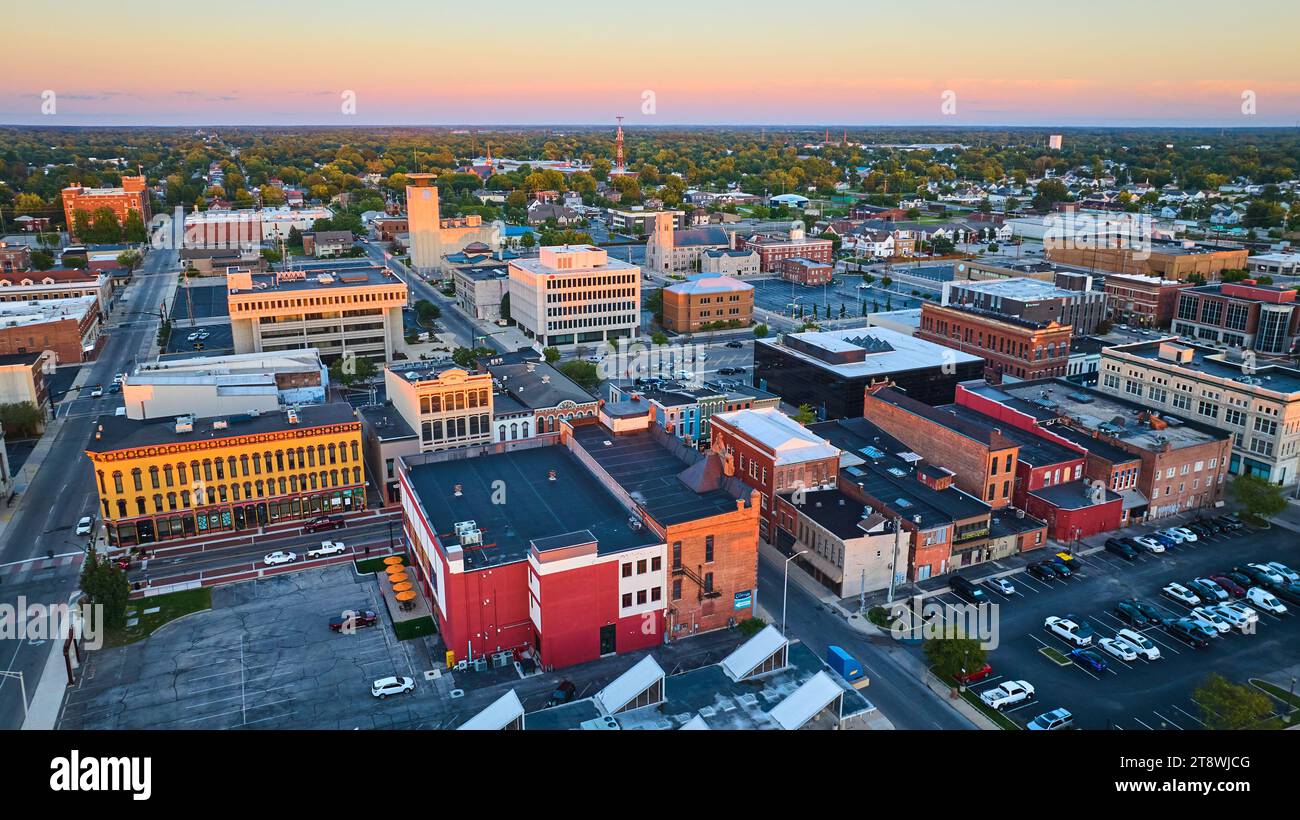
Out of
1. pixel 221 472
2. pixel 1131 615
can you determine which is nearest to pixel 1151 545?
pixel 1131 615

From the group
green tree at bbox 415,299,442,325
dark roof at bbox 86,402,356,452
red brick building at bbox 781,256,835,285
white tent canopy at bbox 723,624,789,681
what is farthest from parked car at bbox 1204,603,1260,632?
red brick building at bbox 781,256,835,285

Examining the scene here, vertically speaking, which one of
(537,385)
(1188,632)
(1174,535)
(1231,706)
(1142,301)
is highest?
(1142,301)

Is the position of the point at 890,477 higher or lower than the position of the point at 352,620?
higher

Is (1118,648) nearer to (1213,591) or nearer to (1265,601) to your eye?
(1213,591)

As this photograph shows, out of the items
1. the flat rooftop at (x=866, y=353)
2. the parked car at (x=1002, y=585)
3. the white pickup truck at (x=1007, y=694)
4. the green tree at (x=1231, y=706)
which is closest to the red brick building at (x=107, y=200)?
the flat rooftop at (x=866, y=353)

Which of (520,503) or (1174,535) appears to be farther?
(1174,535)

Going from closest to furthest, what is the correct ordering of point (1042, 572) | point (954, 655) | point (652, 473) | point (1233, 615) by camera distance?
point (954, 655) → point (1233, 615) → point (652, 473) → point (1042, 572)

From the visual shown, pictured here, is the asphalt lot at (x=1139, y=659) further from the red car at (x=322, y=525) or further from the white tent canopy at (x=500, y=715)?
the red car at (x=322, y=525)
